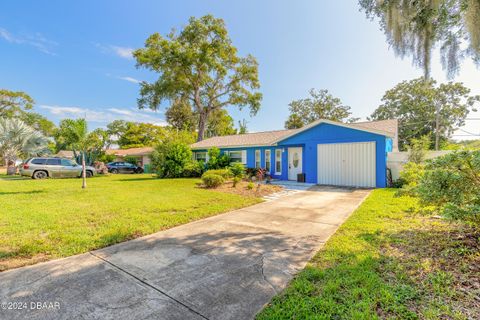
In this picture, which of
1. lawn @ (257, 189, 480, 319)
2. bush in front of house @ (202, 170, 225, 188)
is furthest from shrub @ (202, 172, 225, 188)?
lawn @ (257, 189, 480, 319)

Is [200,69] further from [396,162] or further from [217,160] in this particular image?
[396,162]

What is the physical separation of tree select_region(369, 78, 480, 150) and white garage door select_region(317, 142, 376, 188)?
21570 mm

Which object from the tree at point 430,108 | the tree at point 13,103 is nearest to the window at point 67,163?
the tree at point 13,103

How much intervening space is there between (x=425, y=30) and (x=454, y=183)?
3327mm

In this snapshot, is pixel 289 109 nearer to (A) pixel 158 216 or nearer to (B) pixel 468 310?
(A) pixel 158 216

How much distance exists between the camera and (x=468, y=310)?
210 cm

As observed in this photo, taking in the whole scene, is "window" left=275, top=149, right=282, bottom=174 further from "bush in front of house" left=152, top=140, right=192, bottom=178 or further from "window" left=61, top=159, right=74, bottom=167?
"window" left=61, top=159, right=74, bottom=167

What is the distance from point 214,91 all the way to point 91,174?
56.7 feet

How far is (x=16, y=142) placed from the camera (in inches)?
798

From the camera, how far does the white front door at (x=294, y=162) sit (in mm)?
14265

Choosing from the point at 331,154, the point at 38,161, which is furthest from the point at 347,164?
the point at 38,161

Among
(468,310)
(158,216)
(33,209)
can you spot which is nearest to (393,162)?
(468,310)

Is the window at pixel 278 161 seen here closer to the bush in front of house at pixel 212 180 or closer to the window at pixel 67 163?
the bush in front of house at pixel 212 180

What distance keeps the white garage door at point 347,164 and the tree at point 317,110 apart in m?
21.1
